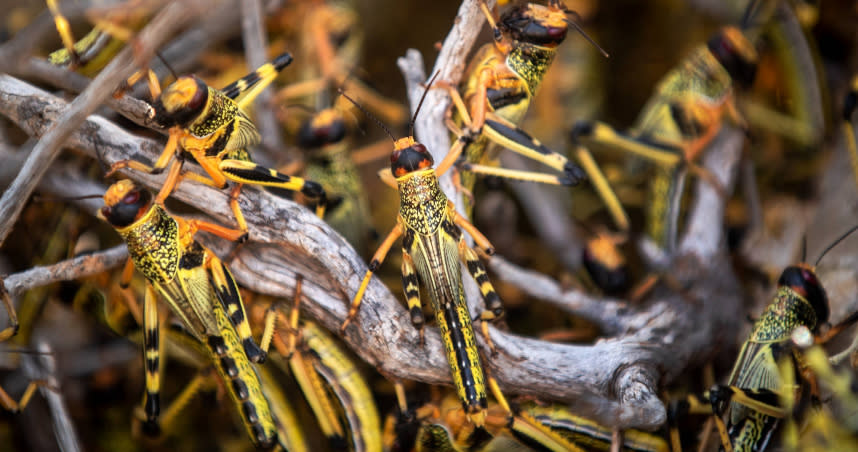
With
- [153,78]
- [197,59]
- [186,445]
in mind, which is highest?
[153,78]

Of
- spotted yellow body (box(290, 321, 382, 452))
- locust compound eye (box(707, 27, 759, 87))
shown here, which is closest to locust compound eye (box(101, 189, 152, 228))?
spotted yellow body (box(290, 321, 382, 452))

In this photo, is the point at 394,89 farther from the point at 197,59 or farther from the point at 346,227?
the point at 346,227

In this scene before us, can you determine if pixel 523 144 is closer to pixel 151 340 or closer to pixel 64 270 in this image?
pixel 151 340

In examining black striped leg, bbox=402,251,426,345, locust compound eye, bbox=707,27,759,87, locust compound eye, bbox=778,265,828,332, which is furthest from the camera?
locust compound eye, bbox=707,27,759,87

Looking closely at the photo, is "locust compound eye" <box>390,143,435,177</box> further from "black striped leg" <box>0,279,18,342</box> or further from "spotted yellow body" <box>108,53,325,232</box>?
"black striped leg" <box>0,279,18,342</box>

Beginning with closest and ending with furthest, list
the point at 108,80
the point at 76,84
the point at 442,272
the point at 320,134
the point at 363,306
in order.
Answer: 1. the point at 108,80
2. the point at 76,84
3. the point at 442,272
4. the point at 363,306
5. the point at 320,134

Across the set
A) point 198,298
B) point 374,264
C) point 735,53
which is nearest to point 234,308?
point 198,298

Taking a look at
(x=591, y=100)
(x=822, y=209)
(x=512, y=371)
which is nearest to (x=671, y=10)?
(x=591, y=100)
